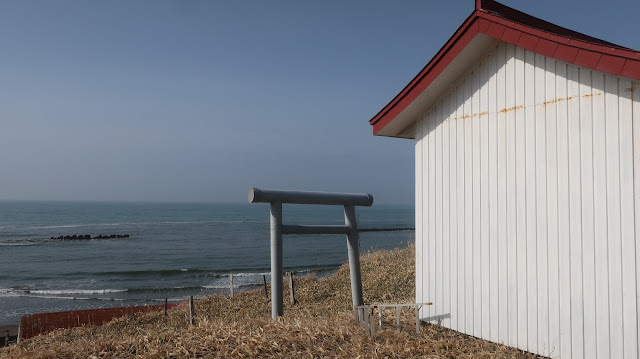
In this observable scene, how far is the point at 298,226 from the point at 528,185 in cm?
442

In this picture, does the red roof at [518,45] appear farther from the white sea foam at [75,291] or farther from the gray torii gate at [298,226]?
the white sea foam at [75,291]

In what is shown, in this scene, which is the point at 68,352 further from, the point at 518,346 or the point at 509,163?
the point at 509,163

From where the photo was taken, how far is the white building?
5613 millimetres

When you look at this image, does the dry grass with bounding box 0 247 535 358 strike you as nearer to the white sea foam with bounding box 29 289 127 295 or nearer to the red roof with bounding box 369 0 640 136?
the red roof with bounding box 369 0 640 136

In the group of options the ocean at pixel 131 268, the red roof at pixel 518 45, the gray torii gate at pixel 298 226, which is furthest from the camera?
the ocean at pixel 131 268

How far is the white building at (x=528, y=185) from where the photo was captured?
5613mm

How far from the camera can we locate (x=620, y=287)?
559cm

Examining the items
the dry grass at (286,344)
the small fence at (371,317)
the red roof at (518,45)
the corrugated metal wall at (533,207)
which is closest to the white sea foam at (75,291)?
the dry grass at (286,344)

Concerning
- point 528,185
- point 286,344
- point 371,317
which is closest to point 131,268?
point 286,344

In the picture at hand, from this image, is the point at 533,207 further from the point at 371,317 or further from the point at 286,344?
the point at 286,344

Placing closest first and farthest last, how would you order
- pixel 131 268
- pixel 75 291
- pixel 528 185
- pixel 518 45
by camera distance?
pixel 518 45, pixel 528 185, pixel 75 291, pixel 131 268

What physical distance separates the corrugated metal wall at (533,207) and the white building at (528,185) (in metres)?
0.01

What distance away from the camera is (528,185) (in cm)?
658

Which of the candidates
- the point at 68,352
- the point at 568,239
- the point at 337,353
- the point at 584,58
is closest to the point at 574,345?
the point at 568,239
